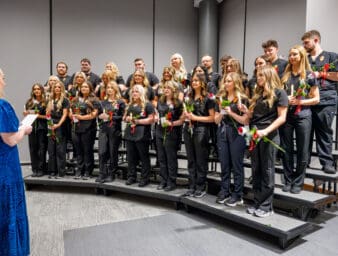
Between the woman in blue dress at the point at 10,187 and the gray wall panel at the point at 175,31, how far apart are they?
575 cm

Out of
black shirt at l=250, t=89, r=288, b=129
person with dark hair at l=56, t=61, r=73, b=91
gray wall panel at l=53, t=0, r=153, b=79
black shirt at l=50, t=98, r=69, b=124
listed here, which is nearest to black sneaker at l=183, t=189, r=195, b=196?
black shirt at l=250, t=89, r=288, b=129

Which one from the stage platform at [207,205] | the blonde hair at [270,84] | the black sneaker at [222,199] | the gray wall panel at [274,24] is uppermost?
the gray wall panel at [274,24]

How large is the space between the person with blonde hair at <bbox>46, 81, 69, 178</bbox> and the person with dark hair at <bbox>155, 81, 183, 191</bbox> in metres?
1.67

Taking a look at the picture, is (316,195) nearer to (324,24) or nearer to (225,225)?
(225,225)

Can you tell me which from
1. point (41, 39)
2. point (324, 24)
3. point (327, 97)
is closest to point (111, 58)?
point (41, 39)

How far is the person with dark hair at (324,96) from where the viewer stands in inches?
141

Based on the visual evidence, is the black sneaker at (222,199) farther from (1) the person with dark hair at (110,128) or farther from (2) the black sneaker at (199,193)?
(1) the person with dark hair at (110,128)

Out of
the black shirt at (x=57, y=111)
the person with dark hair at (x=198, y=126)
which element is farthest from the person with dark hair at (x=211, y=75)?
the black shirt at (x=57, y=111)

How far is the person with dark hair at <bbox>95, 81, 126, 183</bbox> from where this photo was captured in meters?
4.62

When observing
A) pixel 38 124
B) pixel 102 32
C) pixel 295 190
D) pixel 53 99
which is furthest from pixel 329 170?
pixel 102 32

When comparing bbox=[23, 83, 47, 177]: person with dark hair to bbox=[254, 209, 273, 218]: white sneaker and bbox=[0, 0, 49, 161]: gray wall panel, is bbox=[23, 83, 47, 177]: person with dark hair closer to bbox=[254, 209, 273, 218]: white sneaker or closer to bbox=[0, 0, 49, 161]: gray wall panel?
bbox=[0, 0, 49, 161]: gray wall panel

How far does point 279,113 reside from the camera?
10.1 ft

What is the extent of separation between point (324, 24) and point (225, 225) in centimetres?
408

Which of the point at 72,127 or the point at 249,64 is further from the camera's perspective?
the point at 249,64
